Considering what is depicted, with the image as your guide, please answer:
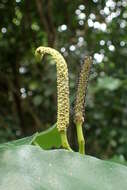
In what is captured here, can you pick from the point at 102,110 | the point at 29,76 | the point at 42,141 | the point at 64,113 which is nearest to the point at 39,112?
the point at 29,76

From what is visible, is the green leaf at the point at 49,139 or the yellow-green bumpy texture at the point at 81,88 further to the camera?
the green leaf at the point at 49,139

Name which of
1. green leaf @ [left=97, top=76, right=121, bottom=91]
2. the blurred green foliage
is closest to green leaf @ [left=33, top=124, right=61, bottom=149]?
green leaf @ [left=97, top=76, right=121, bottom=91]

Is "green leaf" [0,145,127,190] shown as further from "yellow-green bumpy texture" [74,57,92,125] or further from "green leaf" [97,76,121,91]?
"green leaf" [97,76,121,91]

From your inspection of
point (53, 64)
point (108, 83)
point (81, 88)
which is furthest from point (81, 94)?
point (53, 64)

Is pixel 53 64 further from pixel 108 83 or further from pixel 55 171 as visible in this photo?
pixel 55 171

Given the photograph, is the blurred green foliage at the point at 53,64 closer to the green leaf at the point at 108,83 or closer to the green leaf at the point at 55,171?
the green leaf at the point at 108,83

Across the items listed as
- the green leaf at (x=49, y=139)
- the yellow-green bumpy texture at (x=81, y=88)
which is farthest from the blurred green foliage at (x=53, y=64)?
the yellow-green bumpy texture at (x=81, y=88)
